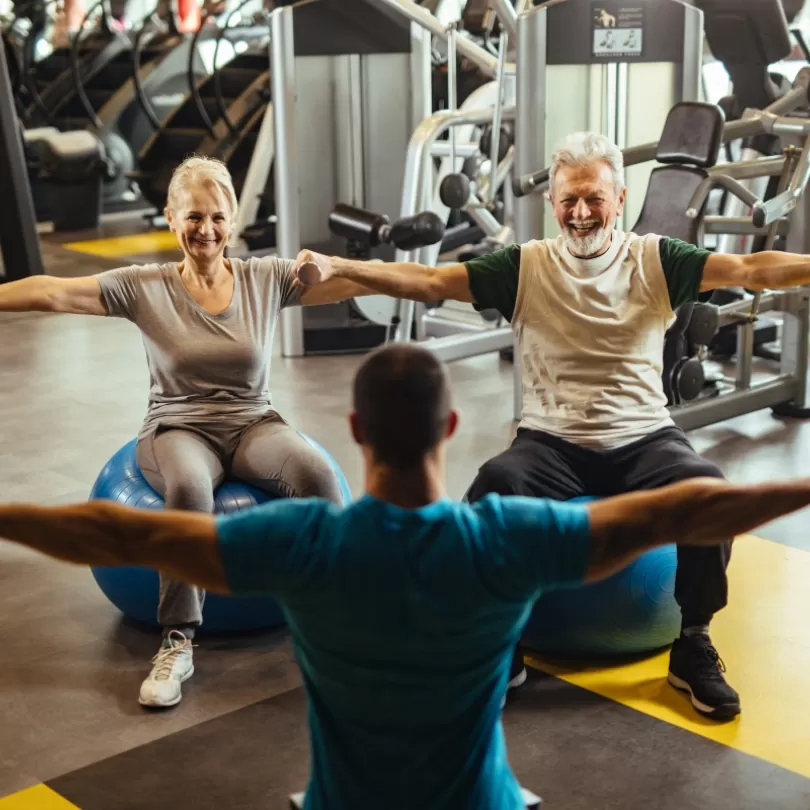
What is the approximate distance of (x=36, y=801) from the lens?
228cm

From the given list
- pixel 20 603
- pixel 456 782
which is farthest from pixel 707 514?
pixel 20 603

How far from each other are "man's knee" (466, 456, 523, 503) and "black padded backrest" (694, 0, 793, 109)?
127 inches

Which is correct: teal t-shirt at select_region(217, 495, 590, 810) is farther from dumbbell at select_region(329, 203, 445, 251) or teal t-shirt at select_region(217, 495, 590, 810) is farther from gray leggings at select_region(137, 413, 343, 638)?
dumbbell at select_region(329, 203, 445, 251)

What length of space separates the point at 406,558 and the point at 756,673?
1654 millimetres

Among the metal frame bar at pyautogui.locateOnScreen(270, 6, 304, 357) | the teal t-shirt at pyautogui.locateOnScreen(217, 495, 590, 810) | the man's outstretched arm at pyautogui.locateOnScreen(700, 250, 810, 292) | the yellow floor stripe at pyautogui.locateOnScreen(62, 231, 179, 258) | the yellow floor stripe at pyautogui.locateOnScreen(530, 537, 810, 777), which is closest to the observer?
the teal t-shirt at pyautogui.locateOnScreen(217, 495, 590, 810)

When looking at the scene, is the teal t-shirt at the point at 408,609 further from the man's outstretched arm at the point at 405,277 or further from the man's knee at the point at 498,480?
the man's outstretched arm at the point at 405,277

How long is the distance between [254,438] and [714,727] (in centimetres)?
118

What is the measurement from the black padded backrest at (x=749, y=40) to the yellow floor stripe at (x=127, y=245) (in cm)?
435

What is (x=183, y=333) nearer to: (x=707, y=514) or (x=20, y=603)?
(x=20, y=603)

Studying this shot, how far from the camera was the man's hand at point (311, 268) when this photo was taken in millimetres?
2691

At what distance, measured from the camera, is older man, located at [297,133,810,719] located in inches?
104

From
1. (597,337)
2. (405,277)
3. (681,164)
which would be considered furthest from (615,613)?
(681,164)

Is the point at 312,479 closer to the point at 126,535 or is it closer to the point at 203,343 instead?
the point at 203,343

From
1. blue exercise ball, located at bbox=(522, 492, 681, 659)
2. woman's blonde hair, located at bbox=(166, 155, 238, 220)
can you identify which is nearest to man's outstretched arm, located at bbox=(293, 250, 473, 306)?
woman's blonde hair, located at bbox=(166, 155, 238, 220)
